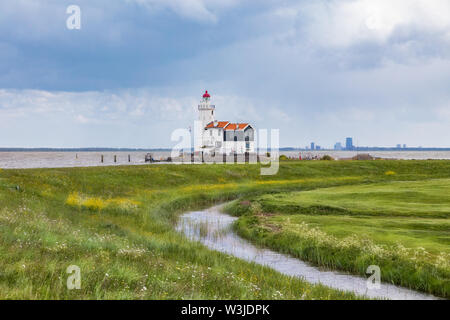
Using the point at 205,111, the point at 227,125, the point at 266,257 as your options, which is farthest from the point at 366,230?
the point at 205,111

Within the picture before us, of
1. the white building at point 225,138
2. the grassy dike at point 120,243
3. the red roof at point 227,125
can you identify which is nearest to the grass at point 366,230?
the grassy dike at point 120,243

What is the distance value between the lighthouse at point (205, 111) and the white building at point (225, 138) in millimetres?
493

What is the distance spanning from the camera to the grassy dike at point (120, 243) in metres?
9.79

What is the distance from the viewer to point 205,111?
12794cm

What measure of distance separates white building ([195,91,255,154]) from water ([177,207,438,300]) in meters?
84.9

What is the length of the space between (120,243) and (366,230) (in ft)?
48.7

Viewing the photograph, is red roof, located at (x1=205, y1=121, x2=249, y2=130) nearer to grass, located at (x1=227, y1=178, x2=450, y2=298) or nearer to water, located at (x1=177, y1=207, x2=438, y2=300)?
grass, located at (x1=227, y1=178, x2=450, y2=298)

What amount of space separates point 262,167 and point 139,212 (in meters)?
41.8

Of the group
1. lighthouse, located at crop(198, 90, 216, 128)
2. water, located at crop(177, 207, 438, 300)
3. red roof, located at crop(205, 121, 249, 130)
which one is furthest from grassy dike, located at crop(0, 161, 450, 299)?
lighthouse, located at crop(198, 90, 216, 128)

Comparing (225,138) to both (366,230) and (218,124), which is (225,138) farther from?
(366,230)

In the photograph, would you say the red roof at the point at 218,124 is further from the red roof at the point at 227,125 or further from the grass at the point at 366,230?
the grass at the point at 366,230

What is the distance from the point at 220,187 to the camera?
49.3 m
